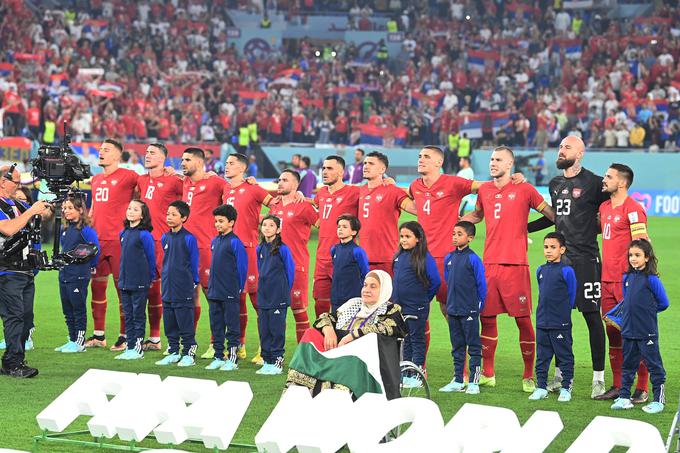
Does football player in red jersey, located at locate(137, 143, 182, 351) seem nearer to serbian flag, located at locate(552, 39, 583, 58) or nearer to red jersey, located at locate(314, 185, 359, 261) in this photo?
red jersey, located at locate(314, 185, 359, 261)

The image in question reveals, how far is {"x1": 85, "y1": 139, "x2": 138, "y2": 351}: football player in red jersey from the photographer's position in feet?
42.6

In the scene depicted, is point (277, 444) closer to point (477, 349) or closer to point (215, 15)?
point (477, 349)

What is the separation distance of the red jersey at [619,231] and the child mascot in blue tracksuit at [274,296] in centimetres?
309

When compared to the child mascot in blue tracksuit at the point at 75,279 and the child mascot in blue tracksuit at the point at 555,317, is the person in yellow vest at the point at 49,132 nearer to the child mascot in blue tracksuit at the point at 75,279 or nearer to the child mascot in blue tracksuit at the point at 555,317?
the child mascot in blue tracksuit at the point at 75,279

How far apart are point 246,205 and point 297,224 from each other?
64 centimetres

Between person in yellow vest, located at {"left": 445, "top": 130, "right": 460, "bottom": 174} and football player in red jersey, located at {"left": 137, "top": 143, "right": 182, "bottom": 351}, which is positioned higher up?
football player in red jersey, located at {"left": 137, "top": 143, "right": 182, "bottom": 351}

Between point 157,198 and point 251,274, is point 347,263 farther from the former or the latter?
point 157,198

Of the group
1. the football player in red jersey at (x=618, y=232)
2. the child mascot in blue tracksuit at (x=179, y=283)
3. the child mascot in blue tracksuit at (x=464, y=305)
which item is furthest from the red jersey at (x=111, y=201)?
the football player in red jersey at (x=618, y=232)

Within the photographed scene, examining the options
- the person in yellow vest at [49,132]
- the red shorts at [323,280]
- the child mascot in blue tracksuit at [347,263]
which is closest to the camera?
the child mascot in blue tracksuit at [347,263]

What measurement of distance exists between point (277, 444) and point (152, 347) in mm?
5553

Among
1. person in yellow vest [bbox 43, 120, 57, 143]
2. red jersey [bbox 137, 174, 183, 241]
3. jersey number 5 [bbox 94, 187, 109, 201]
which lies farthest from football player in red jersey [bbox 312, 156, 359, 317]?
person in yellow vest [bbox 43, 120, 57, 143]

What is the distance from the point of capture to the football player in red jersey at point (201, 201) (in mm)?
12656

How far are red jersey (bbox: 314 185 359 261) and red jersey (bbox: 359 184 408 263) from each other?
→ 0.20m

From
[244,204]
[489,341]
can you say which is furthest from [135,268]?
[489,341]
